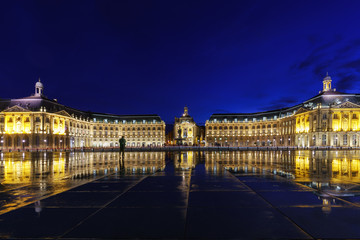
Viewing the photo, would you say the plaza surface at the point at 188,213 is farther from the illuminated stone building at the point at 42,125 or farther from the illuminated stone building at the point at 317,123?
the illuminated stone building at the point at 317,123

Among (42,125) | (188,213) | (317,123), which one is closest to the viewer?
(188,213)

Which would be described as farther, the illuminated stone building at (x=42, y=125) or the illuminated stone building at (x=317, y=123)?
the illuminated stone building at (x=42, y=125)

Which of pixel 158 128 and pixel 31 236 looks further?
pixel 158 128

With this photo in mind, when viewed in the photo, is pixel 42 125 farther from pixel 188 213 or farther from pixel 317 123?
pixel 317 123

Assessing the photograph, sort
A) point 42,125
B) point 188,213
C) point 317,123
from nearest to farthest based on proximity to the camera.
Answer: point 188,213
point 317,123
point 42,125

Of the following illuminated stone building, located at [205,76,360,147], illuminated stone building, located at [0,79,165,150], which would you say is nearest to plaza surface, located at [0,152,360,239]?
illuminated stone building, located at [0,79,165,150]

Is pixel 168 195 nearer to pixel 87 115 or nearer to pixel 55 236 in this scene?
pixel 55 236

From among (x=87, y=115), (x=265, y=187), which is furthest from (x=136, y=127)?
(x=265, y=187)

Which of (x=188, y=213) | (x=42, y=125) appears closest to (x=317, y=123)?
(x=188, y=213)

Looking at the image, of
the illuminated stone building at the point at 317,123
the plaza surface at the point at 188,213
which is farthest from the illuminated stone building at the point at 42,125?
the illuminated stone building at the point at 317,123

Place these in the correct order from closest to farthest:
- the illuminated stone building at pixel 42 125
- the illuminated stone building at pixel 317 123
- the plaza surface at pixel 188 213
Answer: the plaza surface at pixel 188 213, the illuminated stone building at pixel 317 123, the illuminated stone building at pixel 42 125

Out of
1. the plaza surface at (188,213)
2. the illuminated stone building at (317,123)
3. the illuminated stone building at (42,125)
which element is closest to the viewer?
the plaza surface at (188,213)

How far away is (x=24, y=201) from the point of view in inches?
299

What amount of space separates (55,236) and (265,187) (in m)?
7.79
